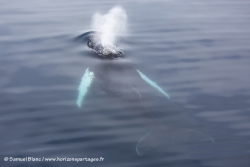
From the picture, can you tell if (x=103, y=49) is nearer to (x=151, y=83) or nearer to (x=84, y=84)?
(x=84, y=84)

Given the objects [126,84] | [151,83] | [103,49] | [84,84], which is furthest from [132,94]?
[103,49]

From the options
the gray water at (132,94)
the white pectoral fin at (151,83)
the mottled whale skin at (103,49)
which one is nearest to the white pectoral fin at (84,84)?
the gray water at (132,94)

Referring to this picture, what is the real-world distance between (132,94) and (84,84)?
2.33 metres

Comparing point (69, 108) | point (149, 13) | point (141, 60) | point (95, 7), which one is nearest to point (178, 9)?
point (149, 13)

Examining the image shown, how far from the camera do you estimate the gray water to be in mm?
9977

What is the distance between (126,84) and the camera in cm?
1300

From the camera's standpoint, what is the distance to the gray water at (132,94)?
998cm

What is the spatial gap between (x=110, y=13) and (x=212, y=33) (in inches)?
299

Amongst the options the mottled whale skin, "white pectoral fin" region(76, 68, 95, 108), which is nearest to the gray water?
"white pectoral fin" region(76, 68, 95, 108)

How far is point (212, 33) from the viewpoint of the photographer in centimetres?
1881

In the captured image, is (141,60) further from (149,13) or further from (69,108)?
(149,13)

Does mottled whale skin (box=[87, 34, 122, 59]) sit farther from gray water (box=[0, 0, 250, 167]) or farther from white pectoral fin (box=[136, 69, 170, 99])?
white pectoral fin (box=[136, 69, 170, 99])

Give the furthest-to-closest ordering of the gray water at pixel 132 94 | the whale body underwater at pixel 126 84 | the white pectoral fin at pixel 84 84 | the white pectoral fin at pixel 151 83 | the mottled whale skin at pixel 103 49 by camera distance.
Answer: the mottled whale skin at pixel 103 49 < the white pectoral fin at pixel 151 83 < the white pectoral fin at pixel 84 84 < the whale body underwater at pixel 126 84 < the gray water at pixel 132 94

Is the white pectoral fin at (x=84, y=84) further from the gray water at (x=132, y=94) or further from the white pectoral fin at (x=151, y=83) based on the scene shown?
the white pectoral fin at (x=151, y=83)
